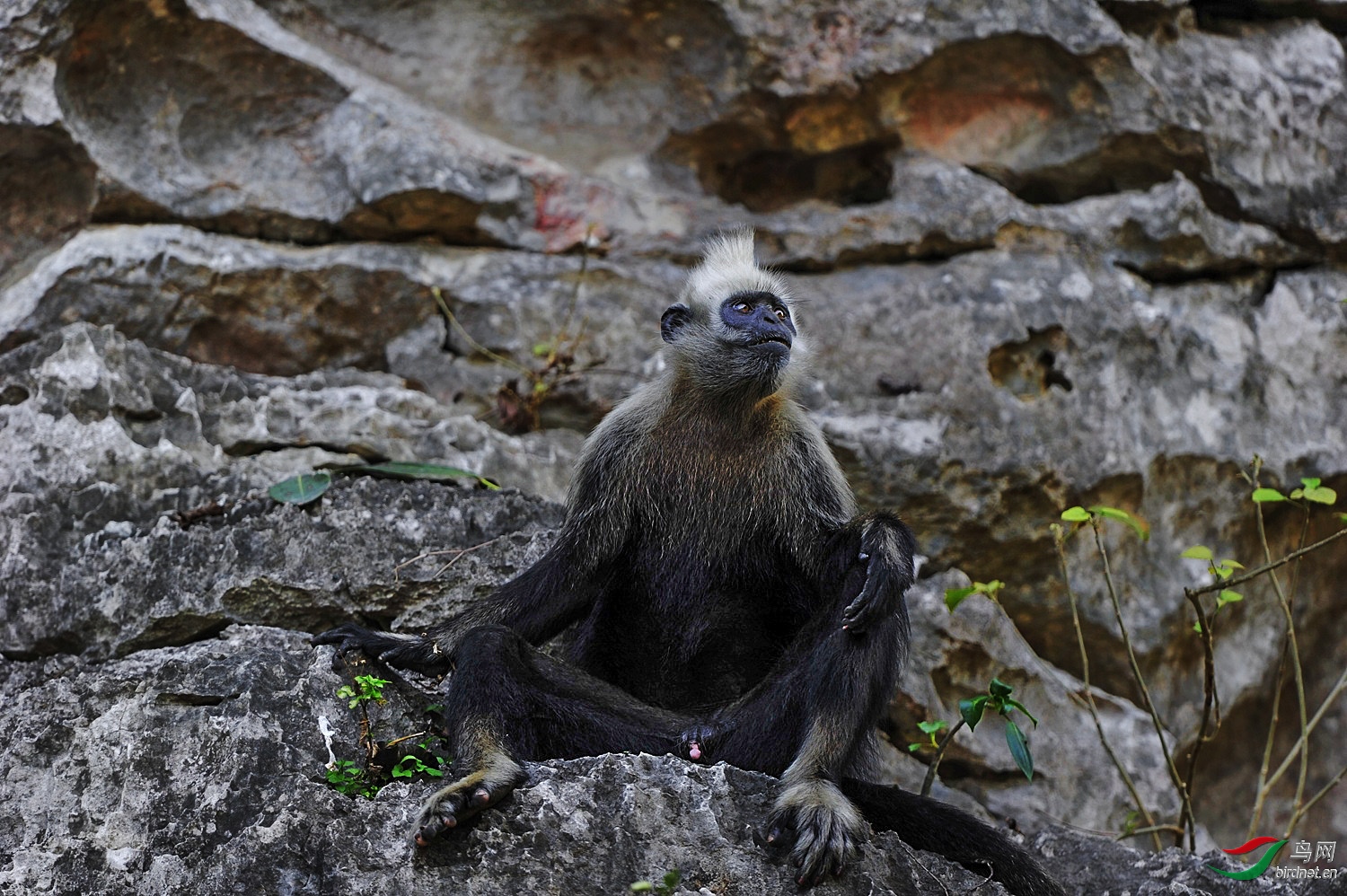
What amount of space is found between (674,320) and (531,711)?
174cm

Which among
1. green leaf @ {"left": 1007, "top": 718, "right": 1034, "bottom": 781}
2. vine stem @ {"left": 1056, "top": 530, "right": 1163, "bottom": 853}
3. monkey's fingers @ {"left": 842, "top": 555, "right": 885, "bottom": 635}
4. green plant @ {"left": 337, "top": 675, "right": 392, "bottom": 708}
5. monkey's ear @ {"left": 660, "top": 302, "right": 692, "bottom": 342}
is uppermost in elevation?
monkey's ear @ {"left": 660, "top": 302, "right": 692, "bottom": 342}

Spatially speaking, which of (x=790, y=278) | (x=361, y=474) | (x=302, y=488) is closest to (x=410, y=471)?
(x=361, y=474)

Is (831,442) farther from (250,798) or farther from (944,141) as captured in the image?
(250,798)

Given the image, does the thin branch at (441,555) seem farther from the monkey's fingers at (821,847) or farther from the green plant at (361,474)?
the monkey's fingers at (821,847)

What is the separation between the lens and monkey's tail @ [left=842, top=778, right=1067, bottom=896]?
11.9ft

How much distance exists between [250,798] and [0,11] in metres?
4.10

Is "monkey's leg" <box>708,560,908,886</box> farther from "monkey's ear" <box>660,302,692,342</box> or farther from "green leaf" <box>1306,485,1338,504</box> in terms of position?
"green leaf" <box>1306,485,1338,504</box>

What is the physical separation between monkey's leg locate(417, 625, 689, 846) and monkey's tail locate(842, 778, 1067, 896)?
0.61 m

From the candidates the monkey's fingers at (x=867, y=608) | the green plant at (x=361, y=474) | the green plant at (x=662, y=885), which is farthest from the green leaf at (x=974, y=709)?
the green plant at (x=361, y=474)

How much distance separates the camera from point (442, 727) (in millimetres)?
4008

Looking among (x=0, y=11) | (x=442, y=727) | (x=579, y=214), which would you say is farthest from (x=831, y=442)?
(x=0, y=11)

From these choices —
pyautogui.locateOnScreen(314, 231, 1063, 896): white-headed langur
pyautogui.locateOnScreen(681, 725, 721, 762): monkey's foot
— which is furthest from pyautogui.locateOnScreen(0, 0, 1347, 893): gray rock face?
pyautogui.locateOnScreen(681, 725, 721, 762): monkey's foot

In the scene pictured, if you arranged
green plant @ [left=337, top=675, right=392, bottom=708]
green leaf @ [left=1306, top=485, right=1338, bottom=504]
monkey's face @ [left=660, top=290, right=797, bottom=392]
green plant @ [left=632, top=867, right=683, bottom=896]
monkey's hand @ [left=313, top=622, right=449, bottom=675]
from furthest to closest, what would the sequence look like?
green leaf @ [left=1306, top=485, right=1338, bottom=504] → monkey's face @ [left=660, top=290, right=797, bottom=392] → monkey's hand @ [left=313, top=622, right=449, bottom=675] → green plant @ [left=337, top=675, right=392, bottom=708] → green plant @ [left=632, top=867, right=683, bottom=896]

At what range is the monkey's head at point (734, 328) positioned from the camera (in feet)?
14.8
